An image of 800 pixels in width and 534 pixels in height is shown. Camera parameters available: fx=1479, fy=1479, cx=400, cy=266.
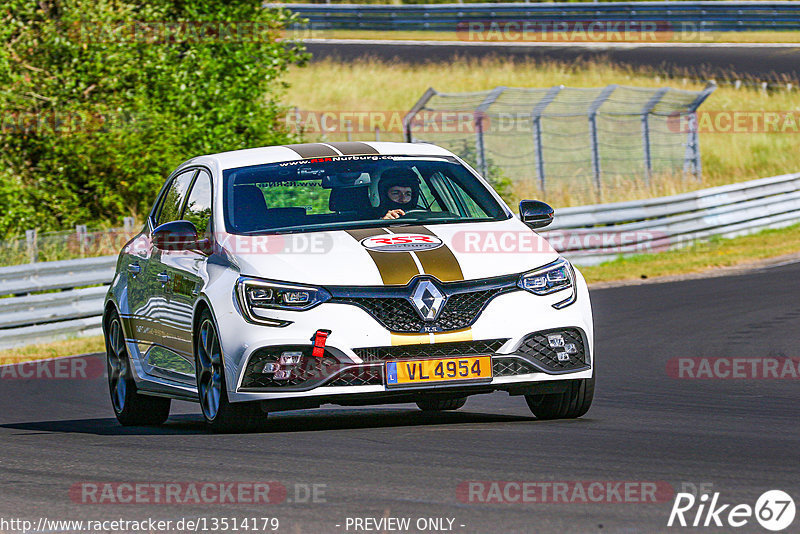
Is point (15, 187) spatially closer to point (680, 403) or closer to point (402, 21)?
point (680, 403)

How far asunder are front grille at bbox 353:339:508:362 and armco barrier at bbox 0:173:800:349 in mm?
10268

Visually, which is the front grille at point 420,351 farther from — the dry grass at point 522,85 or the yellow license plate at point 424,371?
the dry grass at point 522,85

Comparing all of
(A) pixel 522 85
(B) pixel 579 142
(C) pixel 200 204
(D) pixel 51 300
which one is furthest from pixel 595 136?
(C) pixel 200 204

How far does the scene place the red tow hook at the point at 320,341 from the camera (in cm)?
751

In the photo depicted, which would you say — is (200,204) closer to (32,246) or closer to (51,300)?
(51,300)

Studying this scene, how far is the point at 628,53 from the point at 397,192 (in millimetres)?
35852

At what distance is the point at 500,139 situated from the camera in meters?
35.8

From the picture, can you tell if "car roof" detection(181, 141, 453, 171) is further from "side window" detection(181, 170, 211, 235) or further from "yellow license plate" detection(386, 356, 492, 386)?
"yellow license plate" detection(386, 356, 492, 386)

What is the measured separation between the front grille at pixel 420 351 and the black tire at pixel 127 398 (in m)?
2.67

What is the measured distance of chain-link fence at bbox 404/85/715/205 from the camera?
24734 millimetres

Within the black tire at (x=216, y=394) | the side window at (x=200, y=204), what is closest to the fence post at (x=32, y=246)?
the side window at (x=200, y=204)

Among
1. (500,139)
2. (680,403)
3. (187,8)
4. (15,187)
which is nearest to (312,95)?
(500,139)

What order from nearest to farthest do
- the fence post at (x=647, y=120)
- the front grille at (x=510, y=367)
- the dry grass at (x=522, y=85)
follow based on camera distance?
1. the front grille at (x=510, y=367)
2. the fence post at (x=647, y=120)
3. the dry grass at (x=522, y=85)

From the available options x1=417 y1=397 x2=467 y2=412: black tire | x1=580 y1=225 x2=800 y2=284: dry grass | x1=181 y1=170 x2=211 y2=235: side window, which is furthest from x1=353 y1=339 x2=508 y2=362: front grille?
x1=580 y1=225 x2=800 y2=284: dry grass
